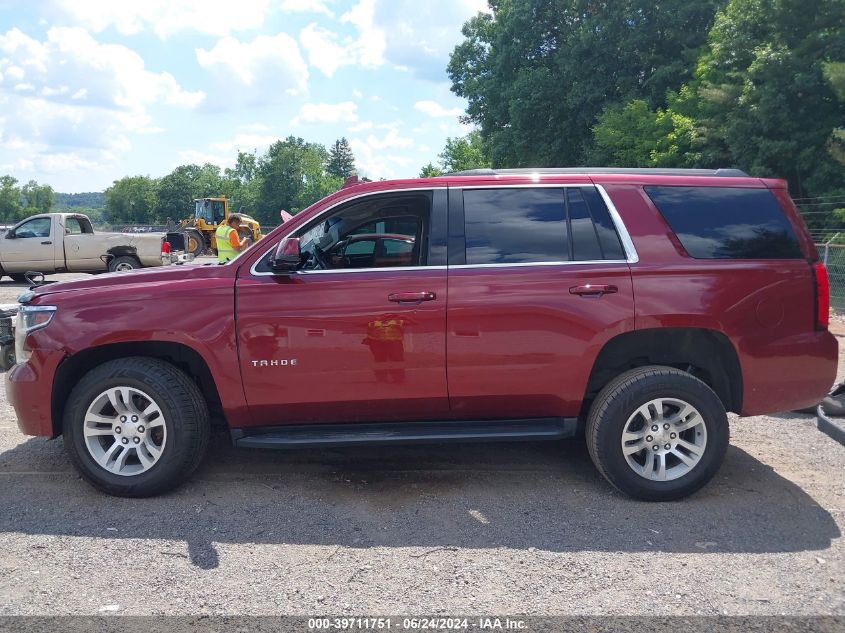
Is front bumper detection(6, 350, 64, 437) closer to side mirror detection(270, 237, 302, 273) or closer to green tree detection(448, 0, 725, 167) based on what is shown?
side mirror detection(270, 237, 302, 273)

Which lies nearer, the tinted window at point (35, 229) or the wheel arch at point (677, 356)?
the wheel arch at point (677, 356)

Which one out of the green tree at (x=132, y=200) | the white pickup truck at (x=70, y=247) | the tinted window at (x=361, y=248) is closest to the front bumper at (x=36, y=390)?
the tinted window at (x=361, y=248)

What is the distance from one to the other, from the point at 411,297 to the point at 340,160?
135 m

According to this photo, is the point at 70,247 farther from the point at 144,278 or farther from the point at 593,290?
the point at 593,290

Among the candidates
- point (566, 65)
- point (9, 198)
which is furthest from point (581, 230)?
point (9, 198)

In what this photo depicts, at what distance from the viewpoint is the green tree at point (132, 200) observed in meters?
126

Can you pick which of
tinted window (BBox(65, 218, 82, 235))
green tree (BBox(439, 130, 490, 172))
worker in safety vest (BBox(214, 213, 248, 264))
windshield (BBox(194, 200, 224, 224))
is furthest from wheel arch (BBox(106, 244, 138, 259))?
green tree (BBox(439, 130, 490, 172))

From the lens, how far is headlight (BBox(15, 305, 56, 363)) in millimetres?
4625

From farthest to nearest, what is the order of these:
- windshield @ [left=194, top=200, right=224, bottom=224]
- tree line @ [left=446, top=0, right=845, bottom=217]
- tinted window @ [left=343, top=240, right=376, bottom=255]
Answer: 1. windshield @ [left=194, top=200, right=224, bottom=224]
2. tree line @ [left=446, top=0, right=845, bottom=217]
3. tinted window @ [left=343, top=240, right=376, bottom=255]

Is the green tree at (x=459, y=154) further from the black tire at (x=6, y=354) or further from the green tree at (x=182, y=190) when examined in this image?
the black tire at (x=6, y=354)

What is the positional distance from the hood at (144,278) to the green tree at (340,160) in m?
Result: 132

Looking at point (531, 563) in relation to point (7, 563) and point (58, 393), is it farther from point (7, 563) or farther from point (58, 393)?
point (58, 393)

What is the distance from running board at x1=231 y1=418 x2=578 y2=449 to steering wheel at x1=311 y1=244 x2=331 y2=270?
1.04m

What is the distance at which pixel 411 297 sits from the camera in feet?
14.8
